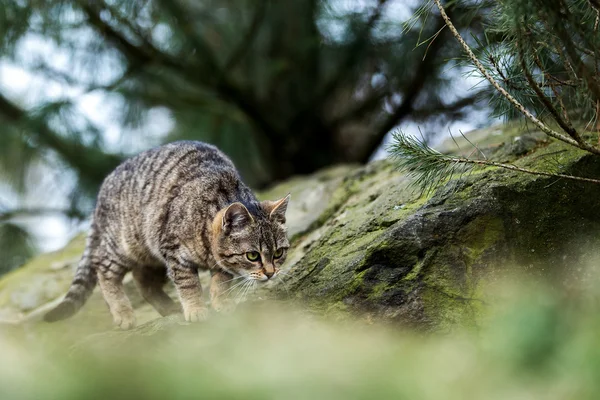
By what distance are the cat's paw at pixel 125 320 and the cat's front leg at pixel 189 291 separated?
0.55 meters

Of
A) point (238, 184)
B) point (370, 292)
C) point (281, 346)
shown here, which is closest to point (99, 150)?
point (238, 184)

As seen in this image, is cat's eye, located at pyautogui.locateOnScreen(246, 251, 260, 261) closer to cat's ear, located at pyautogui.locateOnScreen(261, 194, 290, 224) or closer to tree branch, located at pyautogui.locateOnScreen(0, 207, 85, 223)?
cat's ear, located at pyautogui.locateOnScreen(261, 194, 290, 224)

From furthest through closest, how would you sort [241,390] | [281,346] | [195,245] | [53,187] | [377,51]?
[53,187] < [377,51] < [195,245] < [281,346] < [241,390]

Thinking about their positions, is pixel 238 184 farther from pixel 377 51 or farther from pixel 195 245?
pixel 377 51

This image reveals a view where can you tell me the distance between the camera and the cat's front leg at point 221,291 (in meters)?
4.61

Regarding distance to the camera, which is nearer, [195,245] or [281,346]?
[281,346]

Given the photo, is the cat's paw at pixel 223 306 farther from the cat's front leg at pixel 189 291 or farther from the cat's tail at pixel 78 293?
the cat's tail at pixel 78 293

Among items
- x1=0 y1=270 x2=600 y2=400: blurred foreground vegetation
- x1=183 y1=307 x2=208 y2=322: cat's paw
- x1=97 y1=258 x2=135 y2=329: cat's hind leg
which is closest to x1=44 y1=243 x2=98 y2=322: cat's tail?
x1=97 y1=258 x2=135 y2=329: cat's hind leg

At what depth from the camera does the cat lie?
453 centimetres

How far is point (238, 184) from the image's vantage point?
5.02 meters

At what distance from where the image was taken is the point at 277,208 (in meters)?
4.69

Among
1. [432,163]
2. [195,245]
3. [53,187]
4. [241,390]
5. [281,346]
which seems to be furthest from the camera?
[53,187]

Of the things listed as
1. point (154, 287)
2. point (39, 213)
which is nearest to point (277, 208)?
point (154, 287)

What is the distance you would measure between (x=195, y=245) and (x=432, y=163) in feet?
6.02
